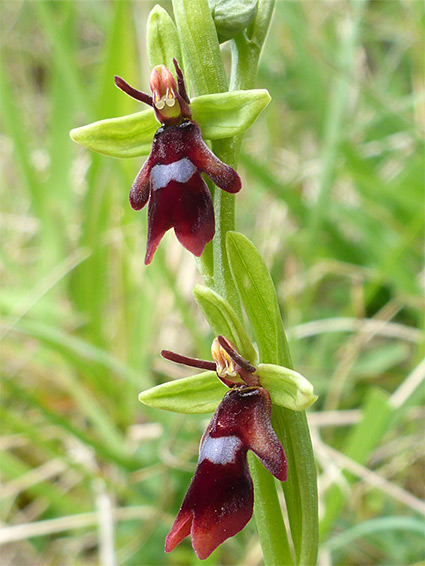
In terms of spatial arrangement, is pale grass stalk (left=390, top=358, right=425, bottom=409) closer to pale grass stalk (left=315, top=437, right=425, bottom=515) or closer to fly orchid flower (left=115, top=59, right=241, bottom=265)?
pale grass stalk (left=315, top=437, right=425, bottom=515)

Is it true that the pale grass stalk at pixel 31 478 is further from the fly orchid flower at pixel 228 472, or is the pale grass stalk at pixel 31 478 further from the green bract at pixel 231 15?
the green bract at pixel 231 15

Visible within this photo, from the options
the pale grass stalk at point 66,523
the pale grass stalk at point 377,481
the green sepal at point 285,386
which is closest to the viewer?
the green sepal at point 285,386

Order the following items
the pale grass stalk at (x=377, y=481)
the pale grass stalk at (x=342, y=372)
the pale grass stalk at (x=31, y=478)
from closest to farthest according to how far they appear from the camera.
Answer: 1. the pale grass stalk at (x=377, y=481)
2. the pale grass stalk at (x=31, y=478)
3. the pale grass stalk at (x=342, y=372)

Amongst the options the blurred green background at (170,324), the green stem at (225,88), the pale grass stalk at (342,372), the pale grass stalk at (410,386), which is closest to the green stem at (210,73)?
the green stem at (225,88)

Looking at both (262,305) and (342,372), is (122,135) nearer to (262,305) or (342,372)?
(262,305)

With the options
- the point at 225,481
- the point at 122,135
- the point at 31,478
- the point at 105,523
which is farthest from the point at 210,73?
the point at 31,478

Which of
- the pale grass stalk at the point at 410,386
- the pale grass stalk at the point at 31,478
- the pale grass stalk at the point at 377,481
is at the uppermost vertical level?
the pale grass stalk at the point at 410,386

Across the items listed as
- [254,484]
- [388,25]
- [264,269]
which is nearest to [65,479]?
[254,484]
